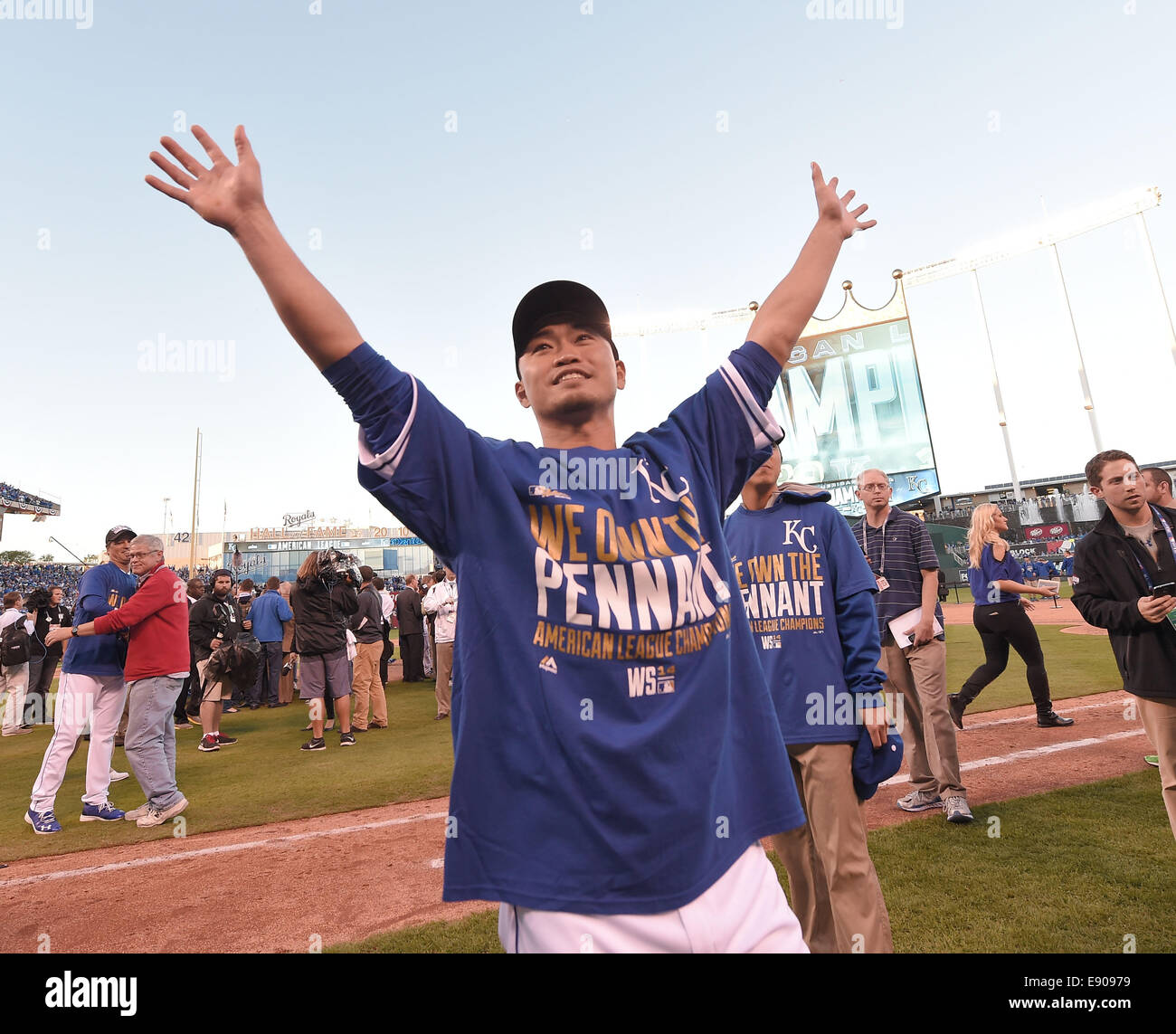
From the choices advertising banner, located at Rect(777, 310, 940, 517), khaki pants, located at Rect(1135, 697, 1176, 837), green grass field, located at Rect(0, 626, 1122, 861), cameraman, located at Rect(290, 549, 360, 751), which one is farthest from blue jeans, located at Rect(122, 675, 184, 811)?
advertising banner, located at Rect(777, 310, 940, 517)

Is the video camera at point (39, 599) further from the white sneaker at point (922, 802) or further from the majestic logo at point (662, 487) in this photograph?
the majestic logo at point (662, 487)

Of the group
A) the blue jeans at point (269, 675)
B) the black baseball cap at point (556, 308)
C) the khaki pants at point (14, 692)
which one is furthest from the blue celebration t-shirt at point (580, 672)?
the khaki pants at point (14, 692)

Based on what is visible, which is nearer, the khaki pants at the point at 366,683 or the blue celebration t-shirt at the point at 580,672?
the blue celebration t-shirt at the point at 580,672

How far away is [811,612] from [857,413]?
105 feet

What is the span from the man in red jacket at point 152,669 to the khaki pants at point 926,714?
6.25 m

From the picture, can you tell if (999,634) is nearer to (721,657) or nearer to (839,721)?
(839,721)

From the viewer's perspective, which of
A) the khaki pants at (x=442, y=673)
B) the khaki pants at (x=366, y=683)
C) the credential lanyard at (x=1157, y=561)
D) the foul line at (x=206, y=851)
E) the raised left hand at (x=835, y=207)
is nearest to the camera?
the raised left hand at (x=835, y=207)

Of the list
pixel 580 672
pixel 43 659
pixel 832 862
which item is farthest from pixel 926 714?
pixel 43 659

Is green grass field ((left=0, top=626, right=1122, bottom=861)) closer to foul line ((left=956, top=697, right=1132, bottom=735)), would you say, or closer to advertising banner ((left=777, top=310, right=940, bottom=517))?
foul line ((left=956, top=697, right=1132, bottom=735))

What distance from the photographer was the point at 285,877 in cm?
474

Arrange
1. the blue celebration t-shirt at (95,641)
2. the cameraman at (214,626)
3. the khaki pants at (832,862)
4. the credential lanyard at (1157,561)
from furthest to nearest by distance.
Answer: the cameraman at (214,626)
the blue celebration t-shirt at (95,641)
the credential lanyard at (1157,561)
the khaki pants at (832,862)

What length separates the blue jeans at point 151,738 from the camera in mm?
6207
